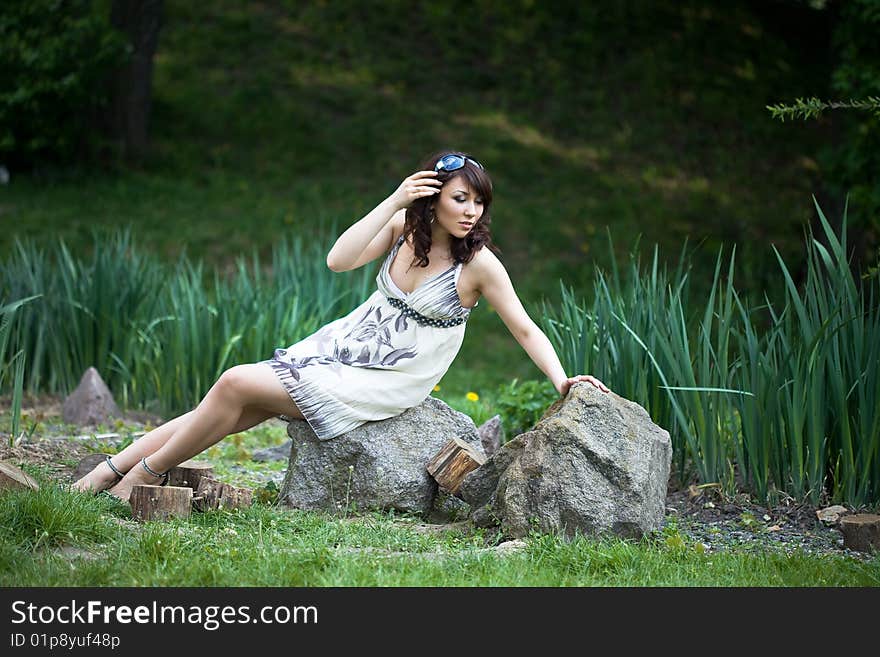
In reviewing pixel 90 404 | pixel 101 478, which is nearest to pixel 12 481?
pixel 101 478

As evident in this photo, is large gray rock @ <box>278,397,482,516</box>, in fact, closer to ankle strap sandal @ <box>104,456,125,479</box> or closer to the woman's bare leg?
the woman's bare leg

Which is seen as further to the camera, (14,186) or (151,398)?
(14,186)

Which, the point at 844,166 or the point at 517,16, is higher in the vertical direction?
the point at 517,16

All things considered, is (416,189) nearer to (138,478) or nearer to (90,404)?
(138,478)

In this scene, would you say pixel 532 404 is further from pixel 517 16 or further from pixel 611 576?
pixel 517 16

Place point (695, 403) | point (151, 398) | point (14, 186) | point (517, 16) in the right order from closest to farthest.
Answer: point (695, 403)
point (151, 398)
point (14, 186)
point (517, 16)

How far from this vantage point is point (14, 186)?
10500 millimetres

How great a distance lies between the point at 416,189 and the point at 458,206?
0.16 meters

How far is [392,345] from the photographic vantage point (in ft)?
12.3

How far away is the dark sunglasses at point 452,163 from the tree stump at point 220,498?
1307 mm

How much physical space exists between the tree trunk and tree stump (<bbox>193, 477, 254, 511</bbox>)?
7.76 m

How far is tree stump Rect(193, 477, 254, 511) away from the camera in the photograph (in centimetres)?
359

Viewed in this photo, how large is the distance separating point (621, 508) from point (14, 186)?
28.8 feet

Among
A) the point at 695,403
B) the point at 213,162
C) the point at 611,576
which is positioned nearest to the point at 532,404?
the point at 695,403
